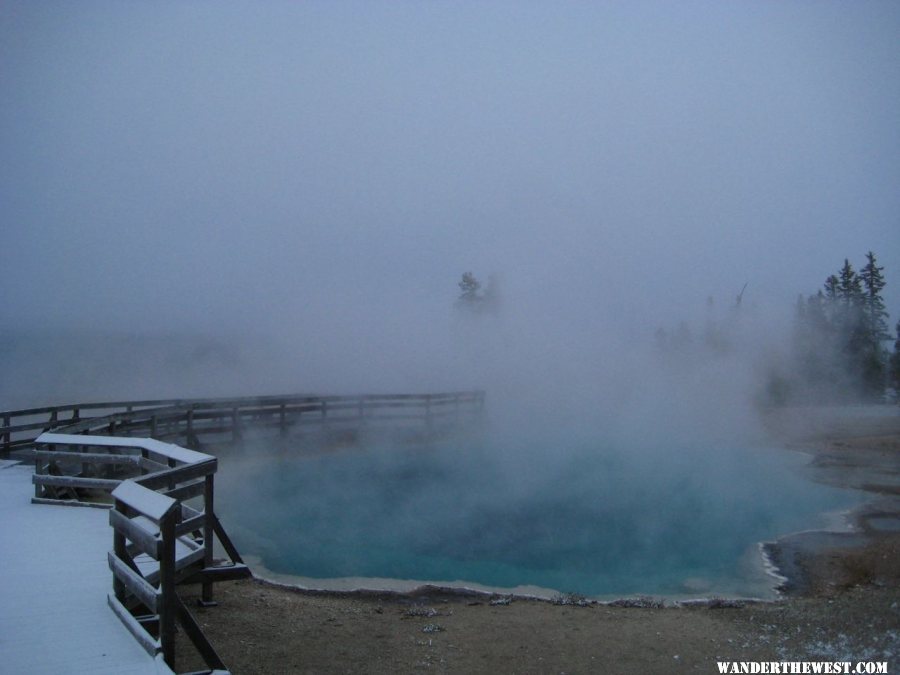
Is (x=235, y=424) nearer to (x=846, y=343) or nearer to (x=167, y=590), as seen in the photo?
(x=167, y=590)

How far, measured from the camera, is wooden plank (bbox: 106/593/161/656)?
4281mm

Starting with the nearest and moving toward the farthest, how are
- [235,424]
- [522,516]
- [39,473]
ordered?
1. [39,473]
2. [522,516]
3. [235,424]

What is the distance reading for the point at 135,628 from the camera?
4535 mm

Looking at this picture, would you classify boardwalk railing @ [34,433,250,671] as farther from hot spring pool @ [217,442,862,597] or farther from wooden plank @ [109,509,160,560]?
hot spring pool @ [217,442,862,597]

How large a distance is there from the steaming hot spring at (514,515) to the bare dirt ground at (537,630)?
2.87ft

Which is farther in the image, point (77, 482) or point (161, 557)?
point (77, 482)

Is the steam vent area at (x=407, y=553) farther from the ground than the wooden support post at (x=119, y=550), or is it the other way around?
the wooden support post at (x=119, y=550)

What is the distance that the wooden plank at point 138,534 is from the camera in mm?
4406

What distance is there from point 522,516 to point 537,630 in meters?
5.87

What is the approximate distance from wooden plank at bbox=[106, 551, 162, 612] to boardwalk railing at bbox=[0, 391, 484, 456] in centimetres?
603

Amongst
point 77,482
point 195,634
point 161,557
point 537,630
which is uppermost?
point 161,557

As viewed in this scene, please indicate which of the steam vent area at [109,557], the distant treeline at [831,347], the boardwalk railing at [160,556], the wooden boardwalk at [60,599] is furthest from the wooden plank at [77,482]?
the distant treeline at [831,347]

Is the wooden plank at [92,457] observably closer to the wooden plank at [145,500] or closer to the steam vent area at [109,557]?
the steam vent area at [109,557]

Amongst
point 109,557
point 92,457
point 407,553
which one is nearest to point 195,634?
point 109,557
